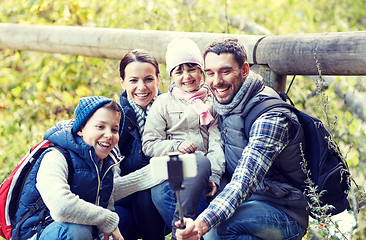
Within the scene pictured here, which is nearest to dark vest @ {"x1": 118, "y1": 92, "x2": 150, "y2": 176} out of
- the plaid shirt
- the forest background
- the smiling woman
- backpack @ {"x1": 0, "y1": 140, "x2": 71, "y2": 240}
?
the smiling woman

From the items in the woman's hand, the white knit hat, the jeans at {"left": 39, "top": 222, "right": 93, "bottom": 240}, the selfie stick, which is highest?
the white knit hat

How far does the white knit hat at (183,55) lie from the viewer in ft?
11.1

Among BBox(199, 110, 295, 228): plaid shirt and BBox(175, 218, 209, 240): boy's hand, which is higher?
BBox(199, 110, 295, 228): plaid shirt

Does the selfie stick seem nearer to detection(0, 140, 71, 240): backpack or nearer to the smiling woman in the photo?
detection(0, 140, 71, 240): backpack

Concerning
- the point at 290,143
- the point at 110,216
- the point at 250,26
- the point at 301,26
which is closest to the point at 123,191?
the point at 110,216

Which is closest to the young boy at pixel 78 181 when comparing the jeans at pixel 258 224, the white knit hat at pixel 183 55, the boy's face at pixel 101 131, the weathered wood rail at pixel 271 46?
the boy's face at pixel 101 131

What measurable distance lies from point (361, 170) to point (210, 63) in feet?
8.83

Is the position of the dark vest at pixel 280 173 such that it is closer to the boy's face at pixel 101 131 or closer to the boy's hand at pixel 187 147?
the boy's hand at pixel 187 147

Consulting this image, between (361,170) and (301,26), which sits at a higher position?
(301,26)

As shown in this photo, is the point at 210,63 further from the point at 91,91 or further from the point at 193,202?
the point at 91,91

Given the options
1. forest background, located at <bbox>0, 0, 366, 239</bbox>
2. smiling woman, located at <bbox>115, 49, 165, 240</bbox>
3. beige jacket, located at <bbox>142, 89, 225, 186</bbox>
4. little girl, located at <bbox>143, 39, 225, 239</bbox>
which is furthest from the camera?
forest background, located at <bbox>0, 0, 366, 239</bbox>

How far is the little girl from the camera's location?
10.3 feet

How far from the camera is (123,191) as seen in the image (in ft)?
10.8

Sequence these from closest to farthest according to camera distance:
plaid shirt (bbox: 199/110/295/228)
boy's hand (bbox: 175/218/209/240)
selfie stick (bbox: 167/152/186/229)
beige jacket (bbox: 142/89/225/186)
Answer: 1. selfie stick (bbox: 167/152/186/229)
2. boy's hand (bbox: 175/218/209/240)
3. plaid shirt (bbox: 199/110/295/228)
4. beige jacket (bbox: 142/89/225/186)
